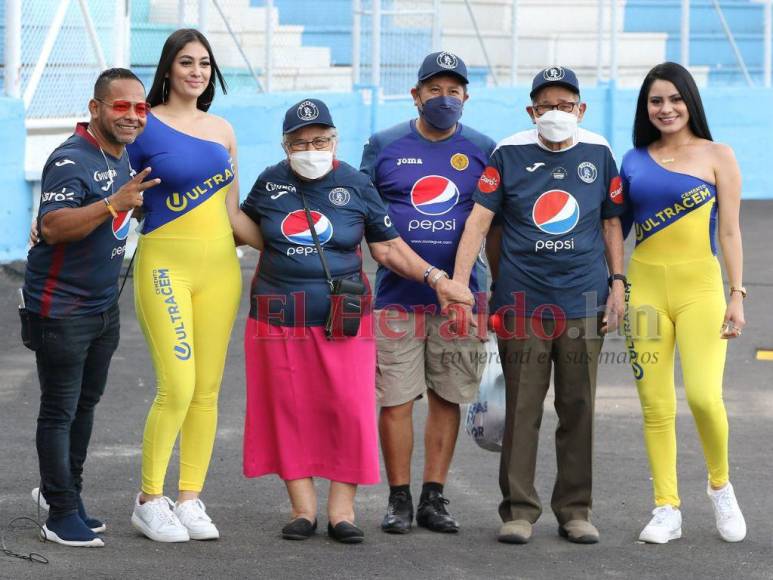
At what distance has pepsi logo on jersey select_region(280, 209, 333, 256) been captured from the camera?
5738 mm

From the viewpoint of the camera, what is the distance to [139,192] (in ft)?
17.0

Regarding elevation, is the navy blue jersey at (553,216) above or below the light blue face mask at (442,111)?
below

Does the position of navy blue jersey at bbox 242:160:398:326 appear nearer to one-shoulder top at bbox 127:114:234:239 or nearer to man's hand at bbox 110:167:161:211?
one-shoulder top at bbox 127:114:234:239

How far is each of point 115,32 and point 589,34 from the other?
10.6m

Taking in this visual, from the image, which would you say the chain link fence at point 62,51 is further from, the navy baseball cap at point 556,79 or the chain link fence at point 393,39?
the navy baseball cap at point 556,79

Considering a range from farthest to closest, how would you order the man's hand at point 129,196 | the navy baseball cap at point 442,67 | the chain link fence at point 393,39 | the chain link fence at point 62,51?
the chain link fence at point 393,39 < the chain link fence at point 62,51 < the navy baseball cap at point 442,67 < the man's hand at point 129,196

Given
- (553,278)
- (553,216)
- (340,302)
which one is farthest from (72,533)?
(553,216)

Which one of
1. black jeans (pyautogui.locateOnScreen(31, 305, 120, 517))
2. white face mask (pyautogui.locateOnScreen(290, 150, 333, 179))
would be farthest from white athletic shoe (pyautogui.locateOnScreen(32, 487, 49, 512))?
white face mask (pyautogui.locateOnScreen(290, 150, 333, 179))

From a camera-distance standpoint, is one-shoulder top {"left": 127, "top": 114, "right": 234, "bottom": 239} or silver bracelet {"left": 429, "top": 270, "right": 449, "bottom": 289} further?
silver bracelet {"left": 429, "top": 270, "right": 449, "bottom": 289}

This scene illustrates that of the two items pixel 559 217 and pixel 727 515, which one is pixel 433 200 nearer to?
pixel 559 217

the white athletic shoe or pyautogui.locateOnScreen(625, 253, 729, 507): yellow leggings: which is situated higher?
pyautogui.locateOnScreen(625, 253, 729, 507): yellow leggings

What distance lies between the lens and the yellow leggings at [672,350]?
5.80 meters

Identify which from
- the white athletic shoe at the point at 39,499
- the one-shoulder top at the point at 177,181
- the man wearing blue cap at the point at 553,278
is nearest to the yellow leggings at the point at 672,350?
the man wearing blue cap at the point at 553,278

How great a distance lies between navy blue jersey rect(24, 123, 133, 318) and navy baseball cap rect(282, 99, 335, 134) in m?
0.72
